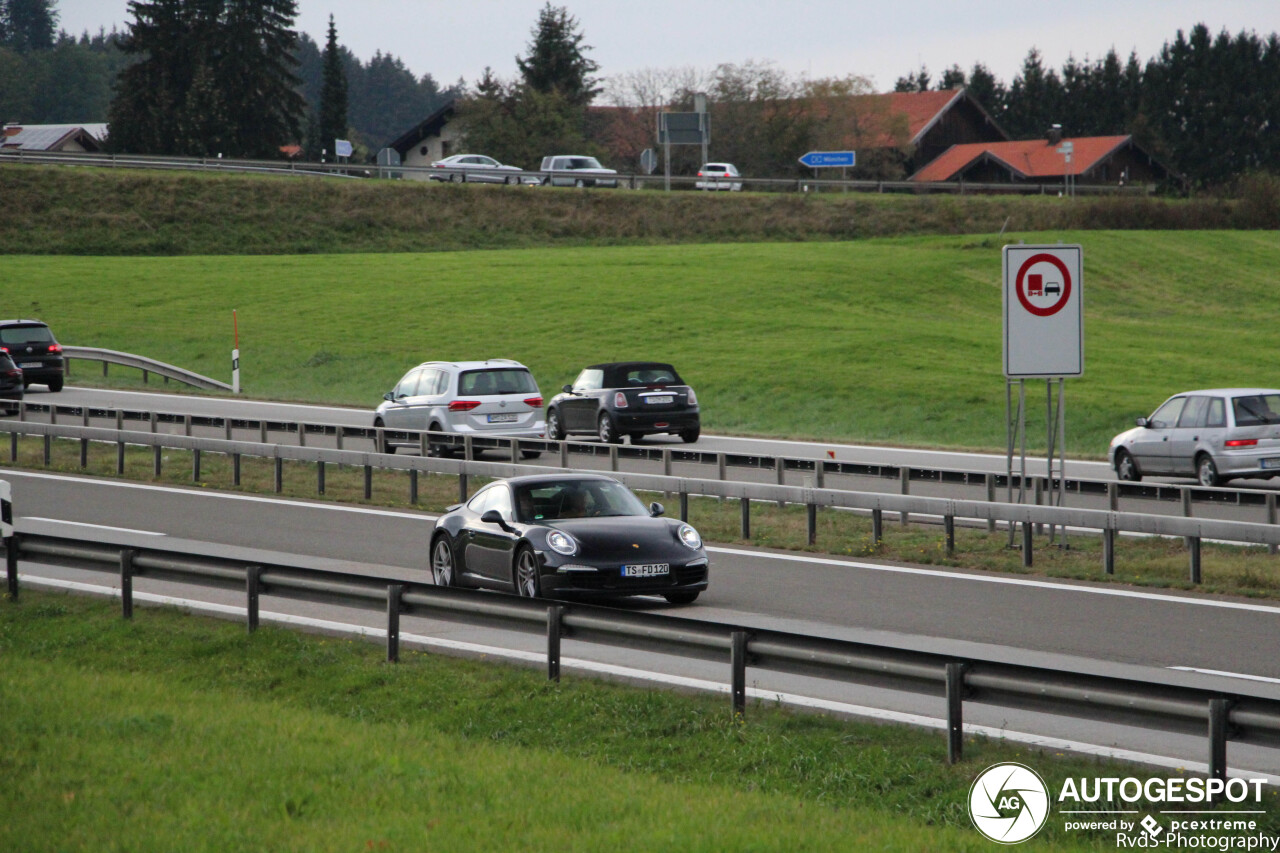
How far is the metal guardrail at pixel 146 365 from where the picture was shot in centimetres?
4053

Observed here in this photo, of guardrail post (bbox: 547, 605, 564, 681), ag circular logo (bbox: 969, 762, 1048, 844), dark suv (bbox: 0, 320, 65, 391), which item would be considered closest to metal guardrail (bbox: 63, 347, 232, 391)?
dark suv (bbox: 0, 320, 65, 391)

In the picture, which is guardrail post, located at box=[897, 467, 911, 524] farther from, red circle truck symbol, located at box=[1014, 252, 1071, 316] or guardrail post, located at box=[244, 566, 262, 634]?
guardrail post, located at box=[244, 566, 262, 634]

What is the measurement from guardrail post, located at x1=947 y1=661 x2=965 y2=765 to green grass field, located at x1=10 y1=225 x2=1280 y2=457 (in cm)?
2130

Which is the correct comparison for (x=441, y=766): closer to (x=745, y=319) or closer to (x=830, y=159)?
(x=745, y=319)

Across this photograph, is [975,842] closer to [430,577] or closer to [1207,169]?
[430,577]

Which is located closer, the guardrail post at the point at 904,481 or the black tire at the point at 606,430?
the guardrail post at the point at 904,481

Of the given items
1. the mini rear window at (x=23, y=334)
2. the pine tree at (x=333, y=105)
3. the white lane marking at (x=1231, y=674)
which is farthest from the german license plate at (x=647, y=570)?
the pine tree at (x=333, y=105)

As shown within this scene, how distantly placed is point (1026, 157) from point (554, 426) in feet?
270

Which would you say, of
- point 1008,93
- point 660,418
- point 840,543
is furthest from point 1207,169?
point 840,543

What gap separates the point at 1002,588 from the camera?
590 inches

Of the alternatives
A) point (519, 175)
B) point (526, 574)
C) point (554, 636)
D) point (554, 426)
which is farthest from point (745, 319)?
point (554, 636)

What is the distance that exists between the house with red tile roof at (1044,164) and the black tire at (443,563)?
3504 inches

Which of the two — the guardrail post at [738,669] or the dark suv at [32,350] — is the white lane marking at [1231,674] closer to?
the guardrail post at [738,669]

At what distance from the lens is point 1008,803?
7176 mm
